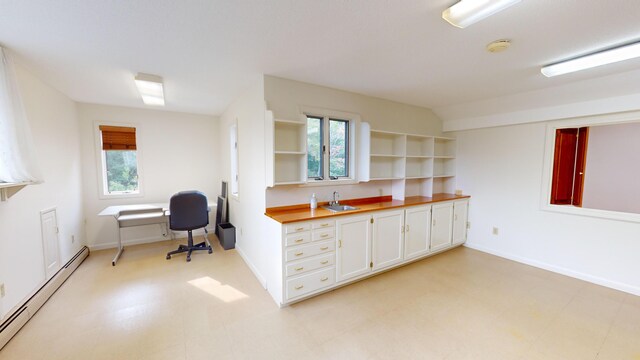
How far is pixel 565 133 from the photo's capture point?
327 centimetres

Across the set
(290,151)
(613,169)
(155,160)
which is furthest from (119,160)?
(613,169)

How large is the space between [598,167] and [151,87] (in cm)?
624

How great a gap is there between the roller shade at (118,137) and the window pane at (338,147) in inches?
140

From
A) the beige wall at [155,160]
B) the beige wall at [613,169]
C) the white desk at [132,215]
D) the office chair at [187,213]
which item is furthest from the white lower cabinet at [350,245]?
the beige wall at [155,160]

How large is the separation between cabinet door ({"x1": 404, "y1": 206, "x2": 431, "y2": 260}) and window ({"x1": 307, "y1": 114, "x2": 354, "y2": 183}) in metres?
1.04

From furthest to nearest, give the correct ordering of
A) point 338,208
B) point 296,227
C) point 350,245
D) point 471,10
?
1. point 338,208
2. point 350,245
3. point 296,227
4. point 471,10

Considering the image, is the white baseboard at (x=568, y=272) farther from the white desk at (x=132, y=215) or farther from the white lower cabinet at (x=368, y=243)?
the white desk at (x=132, y=215)

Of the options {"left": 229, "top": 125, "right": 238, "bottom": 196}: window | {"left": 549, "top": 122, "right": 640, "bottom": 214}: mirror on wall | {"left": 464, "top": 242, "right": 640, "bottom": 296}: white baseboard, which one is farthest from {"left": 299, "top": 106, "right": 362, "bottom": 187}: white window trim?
{"left": 549, "top": 122, "right": 640, "bottom": 214}: mirror on wall

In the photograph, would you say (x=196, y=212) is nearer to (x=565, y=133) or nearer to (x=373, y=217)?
(x=373, y=217)

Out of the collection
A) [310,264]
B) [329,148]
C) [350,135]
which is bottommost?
[310,264]

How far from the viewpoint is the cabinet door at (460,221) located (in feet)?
13.1

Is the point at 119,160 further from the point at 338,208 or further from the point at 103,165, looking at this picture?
the point at 338,208

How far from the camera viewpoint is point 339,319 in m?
2.23

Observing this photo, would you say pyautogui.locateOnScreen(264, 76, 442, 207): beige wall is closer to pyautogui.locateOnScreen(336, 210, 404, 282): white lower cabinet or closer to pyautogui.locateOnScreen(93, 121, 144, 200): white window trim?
pyautogui.locateOnScreen(336, 210, 404, 282): white lower cabinet
